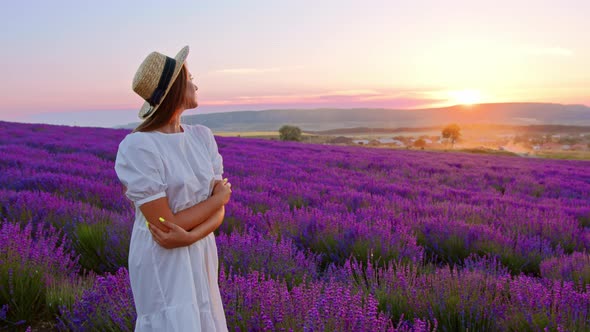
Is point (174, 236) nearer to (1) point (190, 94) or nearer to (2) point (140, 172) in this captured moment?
(2) point (140, 172)

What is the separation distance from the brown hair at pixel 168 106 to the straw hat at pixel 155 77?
37mm

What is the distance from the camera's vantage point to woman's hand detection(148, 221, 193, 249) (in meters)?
1.45

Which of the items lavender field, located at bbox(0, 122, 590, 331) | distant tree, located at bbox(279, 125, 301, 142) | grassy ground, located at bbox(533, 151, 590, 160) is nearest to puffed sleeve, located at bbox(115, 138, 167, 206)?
lavender field, located at bbox(0, 122, 590, 331)

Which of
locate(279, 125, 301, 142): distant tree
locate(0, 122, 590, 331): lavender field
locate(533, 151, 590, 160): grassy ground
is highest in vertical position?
locate(0, 122, 590, 331): lavender field

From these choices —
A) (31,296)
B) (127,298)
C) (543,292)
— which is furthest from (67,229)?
(543,292)

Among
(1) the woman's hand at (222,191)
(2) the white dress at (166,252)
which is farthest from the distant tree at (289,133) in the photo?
(2) the white dress at (166,252)

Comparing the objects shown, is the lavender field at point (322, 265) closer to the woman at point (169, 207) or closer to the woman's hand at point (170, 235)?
the woman at point (169, 207)

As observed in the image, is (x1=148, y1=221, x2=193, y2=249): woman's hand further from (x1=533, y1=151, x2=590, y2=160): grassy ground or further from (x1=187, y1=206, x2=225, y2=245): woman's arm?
(x1=533, y1=151, x2=590, y2=160): grassy ground

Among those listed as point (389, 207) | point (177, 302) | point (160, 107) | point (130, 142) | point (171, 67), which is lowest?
point (389, 207)

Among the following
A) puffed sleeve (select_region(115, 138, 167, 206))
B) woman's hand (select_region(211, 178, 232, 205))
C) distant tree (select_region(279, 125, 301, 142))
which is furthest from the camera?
distant tree (select_region(279, 125, 301, 142))

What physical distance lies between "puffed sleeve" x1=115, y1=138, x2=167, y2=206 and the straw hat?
178mm

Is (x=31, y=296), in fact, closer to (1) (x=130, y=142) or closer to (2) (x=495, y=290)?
(1) (x=130, y=142)

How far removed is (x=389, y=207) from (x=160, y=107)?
4.18 m

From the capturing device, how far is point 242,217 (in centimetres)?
424
